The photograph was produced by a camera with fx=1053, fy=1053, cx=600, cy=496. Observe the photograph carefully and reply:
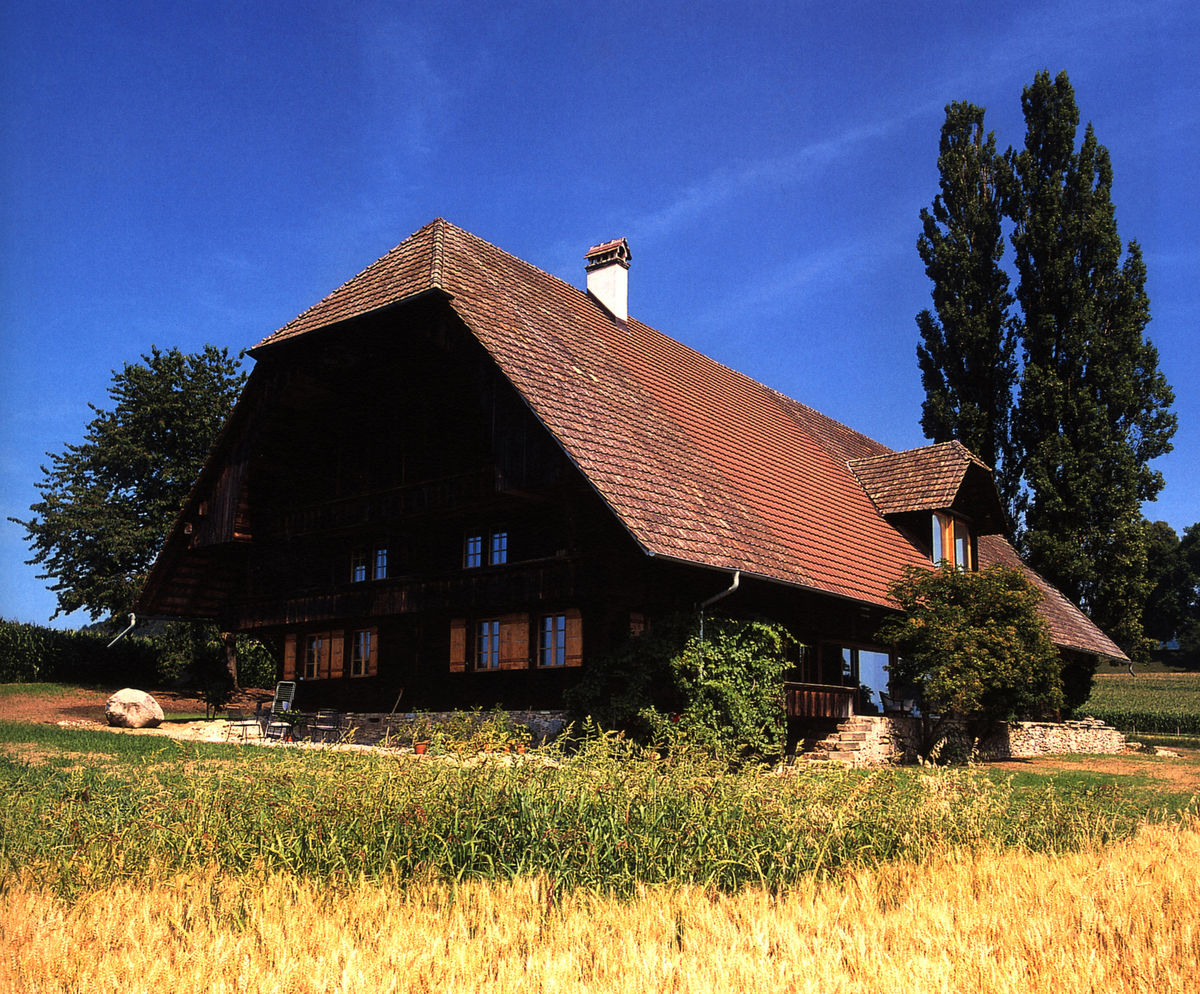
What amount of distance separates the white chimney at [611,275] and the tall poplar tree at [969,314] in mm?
12597

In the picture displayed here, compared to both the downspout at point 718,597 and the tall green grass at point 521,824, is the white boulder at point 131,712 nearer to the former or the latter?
the downspout at point 718,597

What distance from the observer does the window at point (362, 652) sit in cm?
2125

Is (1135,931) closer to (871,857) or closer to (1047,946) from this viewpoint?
(1047,946)

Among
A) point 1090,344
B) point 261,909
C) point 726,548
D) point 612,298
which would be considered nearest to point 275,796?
point 261,909

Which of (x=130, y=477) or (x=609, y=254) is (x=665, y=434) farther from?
(x=130, y=477)

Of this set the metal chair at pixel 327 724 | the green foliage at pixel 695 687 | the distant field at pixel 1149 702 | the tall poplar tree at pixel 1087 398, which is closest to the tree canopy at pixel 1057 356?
the tall poplar tree at pixel 1087 398

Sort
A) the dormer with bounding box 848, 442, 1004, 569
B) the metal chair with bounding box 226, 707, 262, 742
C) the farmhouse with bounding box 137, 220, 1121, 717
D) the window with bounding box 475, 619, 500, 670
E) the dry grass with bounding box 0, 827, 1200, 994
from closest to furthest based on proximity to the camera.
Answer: the dry grass with bounding box 0, 827, 1200, 994
the farmhouse with bounding box 137, 220, 1121, 717
the window with bounding box 475, 619, 500, 670
the metal chair with bounding box 226, 707, 262, 742
the dormer with bounding box 848, 442, 1004, 569

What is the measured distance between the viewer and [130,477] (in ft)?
119

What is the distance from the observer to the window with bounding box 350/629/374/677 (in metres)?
21.2

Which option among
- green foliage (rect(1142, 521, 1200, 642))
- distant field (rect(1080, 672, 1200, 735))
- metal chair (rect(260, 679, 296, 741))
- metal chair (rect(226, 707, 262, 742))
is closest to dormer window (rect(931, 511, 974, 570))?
distant field (rect(1080, 672, 1200, 735))

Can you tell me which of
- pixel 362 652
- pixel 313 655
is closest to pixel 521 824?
pixel 362 652

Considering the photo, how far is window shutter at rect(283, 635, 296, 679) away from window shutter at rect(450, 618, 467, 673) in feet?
17.2

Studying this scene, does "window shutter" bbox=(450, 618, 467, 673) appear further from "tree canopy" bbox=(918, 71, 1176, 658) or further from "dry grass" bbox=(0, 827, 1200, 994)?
"tree canopy" bbox=(918, 71, 1176, 658)

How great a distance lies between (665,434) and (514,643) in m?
4.60
